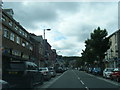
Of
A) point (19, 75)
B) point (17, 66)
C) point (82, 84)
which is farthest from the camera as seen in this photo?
point (82, 84)

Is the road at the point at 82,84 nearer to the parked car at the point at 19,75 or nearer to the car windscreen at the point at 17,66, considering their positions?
the parked car at the point at 19,75

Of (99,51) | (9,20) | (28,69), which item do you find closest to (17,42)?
(9,20)

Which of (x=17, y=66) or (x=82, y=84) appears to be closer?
(x=17, y=66)

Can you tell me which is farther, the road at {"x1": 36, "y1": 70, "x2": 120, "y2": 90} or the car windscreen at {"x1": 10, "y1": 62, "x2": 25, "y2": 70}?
the road at {"x1": 36, "y1": 70, "x2": 120, "y2": 90}

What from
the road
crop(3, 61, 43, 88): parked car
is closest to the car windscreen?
crop(3, 61, 43, 88): parked car

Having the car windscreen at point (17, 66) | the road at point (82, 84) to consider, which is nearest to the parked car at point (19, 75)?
the car windscreen at point (17, 66)

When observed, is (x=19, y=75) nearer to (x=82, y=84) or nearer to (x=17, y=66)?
(x=17, y=66)

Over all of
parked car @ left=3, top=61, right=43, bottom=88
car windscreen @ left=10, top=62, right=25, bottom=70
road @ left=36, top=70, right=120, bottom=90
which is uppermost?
car windscreen @ left=10, top=62, right=25, bottom=70

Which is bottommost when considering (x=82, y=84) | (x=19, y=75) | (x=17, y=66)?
(x=82, y=84)

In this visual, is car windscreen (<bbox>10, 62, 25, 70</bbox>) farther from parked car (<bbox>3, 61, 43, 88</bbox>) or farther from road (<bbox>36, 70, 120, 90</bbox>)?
road (<bbox>36, 70, 120, 90</bbox>)

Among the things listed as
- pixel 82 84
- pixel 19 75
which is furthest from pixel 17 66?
pixel 82 84

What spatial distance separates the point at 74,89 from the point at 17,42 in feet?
80.3

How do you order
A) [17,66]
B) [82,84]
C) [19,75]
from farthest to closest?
[82,84] < [17,66] < [19,75]

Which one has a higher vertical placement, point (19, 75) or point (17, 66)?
point (17, 66)
